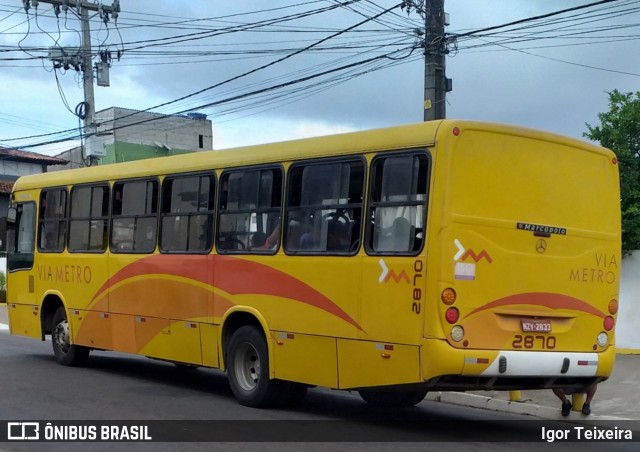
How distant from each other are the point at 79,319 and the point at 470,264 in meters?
7.79

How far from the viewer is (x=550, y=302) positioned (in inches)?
361

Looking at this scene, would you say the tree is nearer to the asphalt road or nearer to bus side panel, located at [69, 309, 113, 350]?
the asphalt road

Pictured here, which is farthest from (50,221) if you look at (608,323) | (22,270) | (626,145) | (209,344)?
(626,145)

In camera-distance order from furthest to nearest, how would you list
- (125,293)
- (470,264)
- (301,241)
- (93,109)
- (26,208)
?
(93,109) < (26,208) < (125,293) < (301,241) < (470,264)

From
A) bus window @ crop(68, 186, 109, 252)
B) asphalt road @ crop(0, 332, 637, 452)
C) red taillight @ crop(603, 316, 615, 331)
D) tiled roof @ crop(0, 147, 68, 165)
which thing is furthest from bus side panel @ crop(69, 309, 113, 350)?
tiled roof @ crop(0, 147, 68, 165)

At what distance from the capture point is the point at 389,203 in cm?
915

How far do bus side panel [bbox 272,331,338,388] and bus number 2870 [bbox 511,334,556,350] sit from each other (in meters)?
1.94

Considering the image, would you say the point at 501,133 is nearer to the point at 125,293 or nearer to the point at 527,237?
the point at 527,237

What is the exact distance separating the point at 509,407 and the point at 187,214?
5.01 meters

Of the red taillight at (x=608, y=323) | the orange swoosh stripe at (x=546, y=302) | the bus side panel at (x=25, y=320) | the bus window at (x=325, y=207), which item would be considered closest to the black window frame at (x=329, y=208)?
the bus window at (x=325, y=207)

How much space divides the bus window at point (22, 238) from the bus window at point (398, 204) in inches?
332

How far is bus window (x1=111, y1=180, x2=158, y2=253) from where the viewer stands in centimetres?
1272

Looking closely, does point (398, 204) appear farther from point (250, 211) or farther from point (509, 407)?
point (509, 407)

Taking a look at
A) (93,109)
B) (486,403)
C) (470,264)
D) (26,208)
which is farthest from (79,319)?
(93,109)
